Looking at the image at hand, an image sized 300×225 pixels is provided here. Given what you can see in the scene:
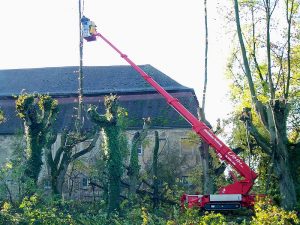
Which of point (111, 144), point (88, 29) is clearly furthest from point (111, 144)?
point (88, 29)

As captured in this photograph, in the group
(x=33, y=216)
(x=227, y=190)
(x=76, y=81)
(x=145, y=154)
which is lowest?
(x=33, y=216)

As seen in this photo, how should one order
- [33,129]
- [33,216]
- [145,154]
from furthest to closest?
[145,154]
[33,129]
[33,216]

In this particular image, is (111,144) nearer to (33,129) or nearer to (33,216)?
(33,129)

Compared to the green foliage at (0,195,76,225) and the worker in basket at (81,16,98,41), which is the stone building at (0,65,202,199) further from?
the green foliage at (0,195,76,225)

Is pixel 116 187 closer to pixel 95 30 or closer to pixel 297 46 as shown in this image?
pixel 95 30

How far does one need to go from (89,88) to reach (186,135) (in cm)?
748

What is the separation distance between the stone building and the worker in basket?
29.3 ft

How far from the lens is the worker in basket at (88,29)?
85.7ft

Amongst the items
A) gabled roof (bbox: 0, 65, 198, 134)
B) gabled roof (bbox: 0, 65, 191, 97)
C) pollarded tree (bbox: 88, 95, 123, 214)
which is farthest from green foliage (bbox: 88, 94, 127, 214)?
gabled roof (bbox: 0, 65, 191, 97)

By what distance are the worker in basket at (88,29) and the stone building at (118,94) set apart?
8932 mm

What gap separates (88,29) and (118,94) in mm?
11245

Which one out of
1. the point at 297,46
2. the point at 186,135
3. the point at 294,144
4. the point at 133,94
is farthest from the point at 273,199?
the point at 133,94

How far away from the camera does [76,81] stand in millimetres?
38906

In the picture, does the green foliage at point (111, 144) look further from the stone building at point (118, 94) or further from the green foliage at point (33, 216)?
the stone building at point (118, 94)
